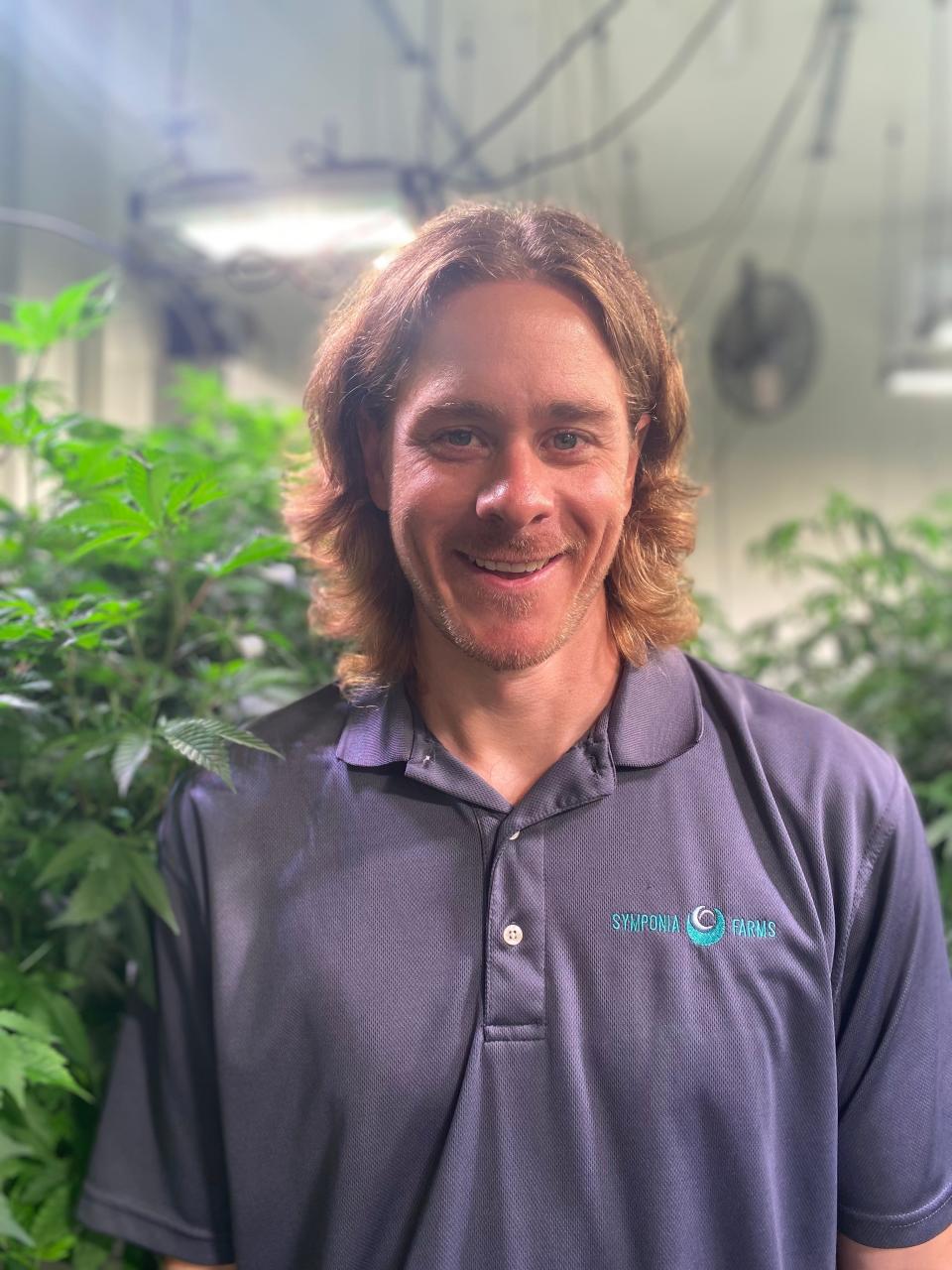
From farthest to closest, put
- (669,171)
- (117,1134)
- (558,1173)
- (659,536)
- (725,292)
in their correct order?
1. (725,292)
2. (669,171)
3. (659,536)
4. (117,1134)
5. (558,1173)

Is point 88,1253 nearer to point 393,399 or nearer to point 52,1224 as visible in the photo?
point 52,1224

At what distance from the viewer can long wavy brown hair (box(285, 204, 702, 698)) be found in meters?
0.85

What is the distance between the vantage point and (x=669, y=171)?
17.3 ft

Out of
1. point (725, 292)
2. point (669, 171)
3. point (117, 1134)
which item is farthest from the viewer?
point (725, 292)

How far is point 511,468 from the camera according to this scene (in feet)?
2.67

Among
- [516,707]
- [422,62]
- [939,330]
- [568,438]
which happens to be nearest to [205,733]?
[516,707]

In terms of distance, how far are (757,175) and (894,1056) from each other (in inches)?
199

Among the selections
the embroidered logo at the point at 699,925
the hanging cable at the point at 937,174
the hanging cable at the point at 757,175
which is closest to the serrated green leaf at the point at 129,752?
the embroidered logo at the point at 699,925

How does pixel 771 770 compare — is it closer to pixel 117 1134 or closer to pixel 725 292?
pixel 117 1134

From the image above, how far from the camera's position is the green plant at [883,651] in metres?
1.57

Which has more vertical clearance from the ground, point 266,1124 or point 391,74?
point 391,74

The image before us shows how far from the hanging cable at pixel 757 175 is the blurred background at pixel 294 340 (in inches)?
1.2

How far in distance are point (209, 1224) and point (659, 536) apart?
72cm

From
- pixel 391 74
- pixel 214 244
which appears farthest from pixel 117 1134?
pixel 391 74
